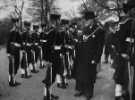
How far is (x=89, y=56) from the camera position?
9234 mm

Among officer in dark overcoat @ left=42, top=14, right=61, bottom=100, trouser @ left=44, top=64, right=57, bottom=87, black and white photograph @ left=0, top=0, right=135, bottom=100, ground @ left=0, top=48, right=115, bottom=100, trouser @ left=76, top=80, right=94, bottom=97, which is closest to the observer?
black and white photograph @ left=0, top=0, right=135, bottom=100

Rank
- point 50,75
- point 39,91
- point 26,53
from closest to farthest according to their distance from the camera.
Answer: point 50,75
point 39,91
point 26,53

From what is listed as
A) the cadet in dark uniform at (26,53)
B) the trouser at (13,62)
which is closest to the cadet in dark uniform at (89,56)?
the trouser at (13,62)

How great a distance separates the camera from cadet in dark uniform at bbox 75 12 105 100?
9.17 metres

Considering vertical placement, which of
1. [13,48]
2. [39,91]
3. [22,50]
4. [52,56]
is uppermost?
[52,56]

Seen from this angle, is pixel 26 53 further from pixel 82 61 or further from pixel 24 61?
pixel 82 61

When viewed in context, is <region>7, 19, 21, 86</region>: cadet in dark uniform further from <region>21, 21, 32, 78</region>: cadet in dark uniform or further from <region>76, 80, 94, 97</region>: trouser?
<region>76, 80, 94, 97</region>: trouser

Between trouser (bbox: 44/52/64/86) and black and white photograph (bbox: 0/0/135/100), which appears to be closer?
black and white photograph (bbox: 0/0/135/100)

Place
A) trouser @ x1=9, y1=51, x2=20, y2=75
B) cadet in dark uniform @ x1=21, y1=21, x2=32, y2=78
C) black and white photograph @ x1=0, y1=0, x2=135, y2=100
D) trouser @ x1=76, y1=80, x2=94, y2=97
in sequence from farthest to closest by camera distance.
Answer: cadet in dark uniform @ x1=21, y1=21, x2=32, y2=78
trouser @ x1=9, y1=51, x2=20, y2=75
trouser @ x1=76, y1=80, x2=94, y2=97
black and white photograph @ x1=0, y1=0, x2=135, y2=100

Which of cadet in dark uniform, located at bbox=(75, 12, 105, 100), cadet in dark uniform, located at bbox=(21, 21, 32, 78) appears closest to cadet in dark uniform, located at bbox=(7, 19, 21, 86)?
cadet in dark uniform, located at bbox=(21, 21, 32, 78)

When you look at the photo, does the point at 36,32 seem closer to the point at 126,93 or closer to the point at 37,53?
the point at 37,53

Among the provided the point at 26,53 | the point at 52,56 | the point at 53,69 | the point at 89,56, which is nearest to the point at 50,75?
the point at 53,69

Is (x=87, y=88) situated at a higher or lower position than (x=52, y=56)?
lower

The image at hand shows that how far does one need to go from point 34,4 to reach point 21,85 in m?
34.0
